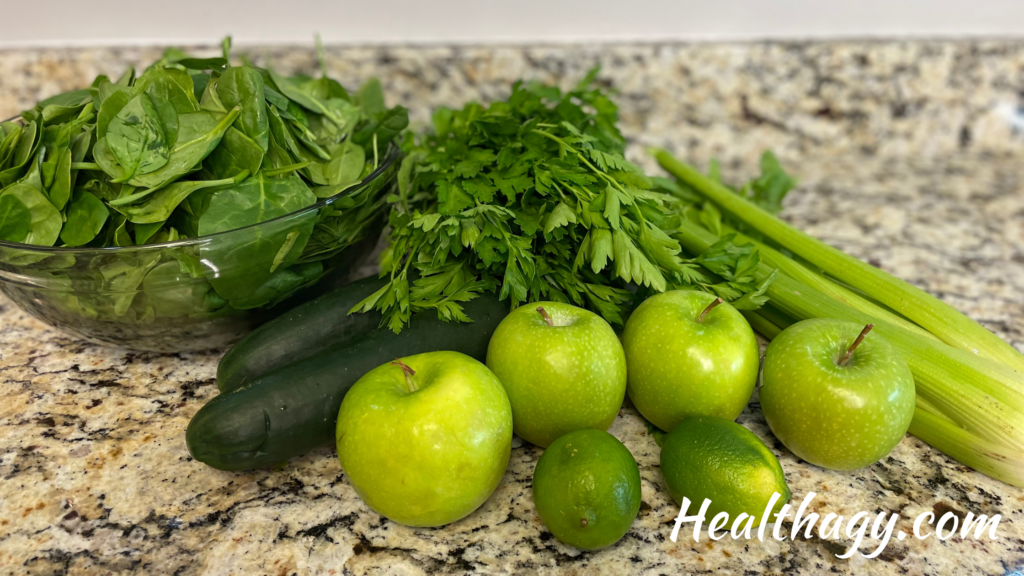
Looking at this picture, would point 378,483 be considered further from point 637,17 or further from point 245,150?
point 637,17

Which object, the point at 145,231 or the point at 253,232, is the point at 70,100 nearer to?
the point at 145,231

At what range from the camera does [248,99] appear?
0.86 metres

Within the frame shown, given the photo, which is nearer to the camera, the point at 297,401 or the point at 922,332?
the point at 297,401

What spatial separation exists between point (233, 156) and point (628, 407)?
2.21ft

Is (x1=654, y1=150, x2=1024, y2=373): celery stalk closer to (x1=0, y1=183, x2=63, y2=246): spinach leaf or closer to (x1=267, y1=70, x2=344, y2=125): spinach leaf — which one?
(x1=267, y1=70, x2=344, y2=125): spinach leaf

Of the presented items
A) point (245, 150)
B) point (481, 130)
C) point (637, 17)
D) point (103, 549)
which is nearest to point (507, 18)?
point (637, 17)

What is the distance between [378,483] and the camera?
26.4 inches

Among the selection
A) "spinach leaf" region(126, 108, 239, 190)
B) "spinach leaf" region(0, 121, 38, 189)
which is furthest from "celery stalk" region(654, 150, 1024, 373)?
"spinach leaf" region(0, 121, 38, 189)

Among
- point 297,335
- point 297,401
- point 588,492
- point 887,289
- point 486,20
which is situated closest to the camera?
point 588,492

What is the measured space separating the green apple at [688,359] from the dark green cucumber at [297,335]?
1.27 ft

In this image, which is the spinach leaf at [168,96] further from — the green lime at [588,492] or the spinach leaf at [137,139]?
the green lime at [588,492]

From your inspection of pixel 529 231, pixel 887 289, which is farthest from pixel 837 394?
pixel 529 231

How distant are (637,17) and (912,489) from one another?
1.21 meters

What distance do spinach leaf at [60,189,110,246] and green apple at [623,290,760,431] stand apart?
73 centimetres
